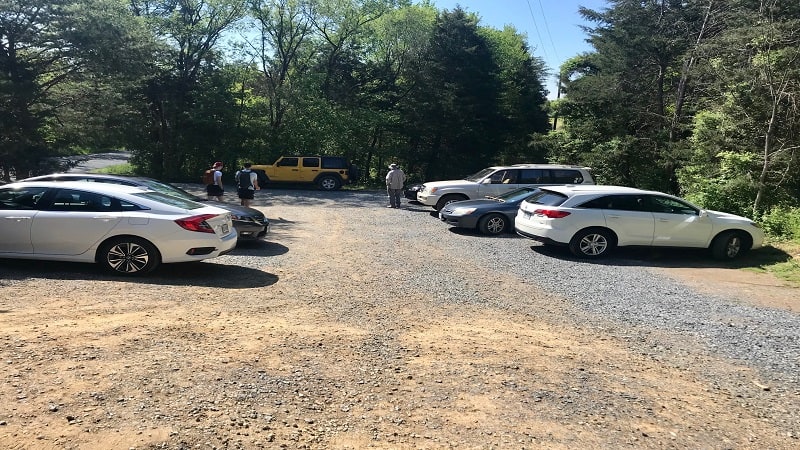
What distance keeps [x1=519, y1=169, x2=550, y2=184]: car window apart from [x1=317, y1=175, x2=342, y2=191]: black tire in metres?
11.6

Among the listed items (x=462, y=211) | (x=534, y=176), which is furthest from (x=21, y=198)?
(x=534, y=176)

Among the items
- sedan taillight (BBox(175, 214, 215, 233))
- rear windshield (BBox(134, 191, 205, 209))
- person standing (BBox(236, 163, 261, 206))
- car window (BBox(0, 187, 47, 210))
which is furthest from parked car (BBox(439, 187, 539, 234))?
car window (BBox(0, 187, 47, 210))

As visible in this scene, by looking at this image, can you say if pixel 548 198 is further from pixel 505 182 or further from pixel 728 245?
pixel 505 182

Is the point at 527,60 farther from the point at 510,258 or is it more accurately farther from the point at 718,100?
the point at 510,258

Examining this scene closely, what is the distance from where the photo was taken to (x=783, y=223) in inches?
453

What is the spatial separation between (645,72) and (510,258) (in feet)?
54.8

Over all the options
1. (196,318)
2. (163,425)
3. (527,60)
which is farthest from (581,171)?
(527,60)

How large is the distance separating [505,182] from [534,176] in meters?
0.88

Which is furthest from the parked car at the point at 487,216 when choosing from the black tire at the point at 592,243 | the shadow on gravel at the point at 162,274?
the shadow on gravel at the point at 162,274

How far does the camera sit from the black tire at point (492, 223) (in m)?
12.3

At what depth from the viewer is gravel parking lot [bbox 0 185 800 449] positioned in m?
3.23

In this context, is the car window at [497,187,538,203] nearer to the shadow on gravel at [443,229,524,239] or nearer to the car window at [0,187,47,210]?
the shadow on gravel at [443,229,524,239]

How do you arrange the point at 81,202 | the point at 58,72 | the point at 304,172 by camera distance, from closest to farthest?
the point at 81,202, the point at 58,72, the point at 304,172

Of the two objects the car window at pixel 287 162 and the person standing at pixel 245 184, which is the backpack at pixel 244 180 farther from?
the car window at pixel 287 162
